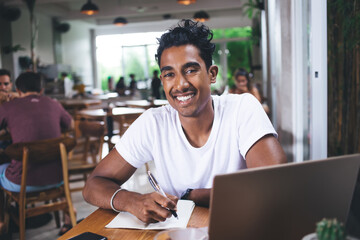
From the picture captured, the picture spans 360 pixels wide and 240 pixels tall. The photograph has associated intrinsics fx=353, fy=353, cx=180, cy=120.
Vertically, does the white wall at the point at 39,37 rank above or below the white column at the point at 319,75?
above

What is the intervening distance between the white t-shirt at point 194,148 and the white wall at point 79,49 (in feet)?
39.3

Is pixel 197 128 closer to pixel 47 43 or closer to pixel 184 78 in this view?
pixel 184 78

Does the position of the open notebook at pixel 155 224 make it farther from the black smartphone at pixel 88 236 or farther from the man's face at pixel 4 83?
the man's face at pixel 4 83

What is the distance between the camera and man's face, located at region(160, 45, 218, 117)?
4.50 ft

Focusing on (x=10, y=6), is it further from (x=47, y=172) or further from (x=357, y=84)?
(x=357, y=84)

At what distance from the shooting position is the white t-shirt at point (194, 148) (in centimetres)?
138

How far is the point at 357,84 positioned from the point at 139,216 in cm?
184

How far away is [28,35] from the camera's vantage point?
10523mm

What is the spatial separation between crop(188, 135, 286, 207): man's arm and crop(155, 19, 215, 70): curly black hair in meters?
0.39

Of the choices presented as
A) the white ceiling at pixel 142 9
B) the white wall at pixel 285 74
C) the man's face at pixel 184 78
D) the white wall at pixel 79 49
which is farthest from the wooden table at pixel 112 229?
the white wall at pixel 79 49

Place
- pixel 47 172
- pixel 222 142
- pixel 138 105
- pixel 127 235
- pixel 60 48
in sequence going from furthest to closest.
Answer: pixel 60 48
pixel 138 105
pixel 47 172
pixel 222 142
pixel 127 235

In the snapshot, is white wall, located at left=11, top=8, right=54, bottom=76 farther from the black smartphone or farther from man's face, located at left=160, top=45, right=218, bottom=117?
the black smartphone

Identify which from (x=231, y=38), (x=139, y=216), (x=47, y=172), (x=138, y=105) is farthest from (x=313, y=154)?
(x=231, y=38)

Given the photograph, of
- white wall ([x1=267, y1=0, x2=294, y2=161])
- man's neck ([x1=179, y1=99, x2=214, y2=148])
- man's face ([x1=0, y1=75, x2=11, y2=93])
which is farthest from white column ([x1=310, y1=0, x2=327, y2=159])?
man's face ([x1=0, y1=75, x2=11, y2=93])
